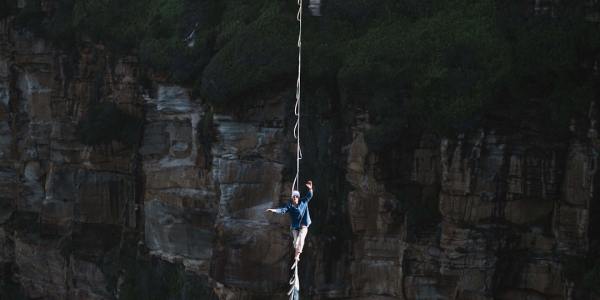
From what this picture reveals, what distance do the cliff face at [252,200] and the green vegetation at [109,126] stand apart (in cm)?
28

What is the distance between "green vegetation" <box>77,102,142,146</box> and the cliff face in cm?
28

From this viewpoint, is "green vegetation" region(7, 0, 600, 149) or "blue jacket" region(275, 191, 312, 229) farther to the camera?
"green vegetation" region(7, 0, 600, 149)

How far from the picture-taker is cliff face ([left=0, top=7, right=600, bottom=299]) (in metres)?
24.8

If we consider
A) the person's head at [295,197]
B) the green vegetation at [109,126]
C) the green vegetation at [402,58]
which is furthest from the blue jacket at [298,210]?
the green vegetation at [109,126]

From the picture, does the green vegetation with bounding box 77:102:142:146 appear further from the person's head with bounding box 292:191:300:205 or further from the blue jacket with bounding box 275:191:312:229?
the person's head with bounding box 292:191:300:205

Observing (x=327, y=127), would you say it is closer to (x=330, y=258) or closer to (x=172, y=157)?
(x=330, y=258)

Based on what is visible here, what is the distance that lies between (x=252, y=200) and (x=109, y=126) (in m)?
6.89

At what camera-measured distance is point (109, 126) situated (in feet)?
108

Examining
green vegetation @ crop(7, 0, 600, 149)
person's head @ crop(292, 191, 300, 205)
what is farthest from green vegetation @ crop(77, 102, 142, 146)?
person's head @ crop(292, 191, 300, 205)

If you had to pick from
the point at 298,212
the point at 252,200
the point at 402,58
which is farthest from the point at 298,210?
the point at 252,200

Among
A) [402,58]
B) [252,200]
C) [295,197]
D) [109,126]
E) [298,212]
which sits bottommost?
[252,200]

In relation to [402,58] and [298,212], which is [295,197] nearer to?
[298,212]

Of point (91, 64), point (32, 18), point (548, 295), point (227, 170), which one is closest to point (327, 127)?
point (227, 170)

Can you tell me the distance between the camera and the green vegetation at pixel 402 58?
80.0 feet
